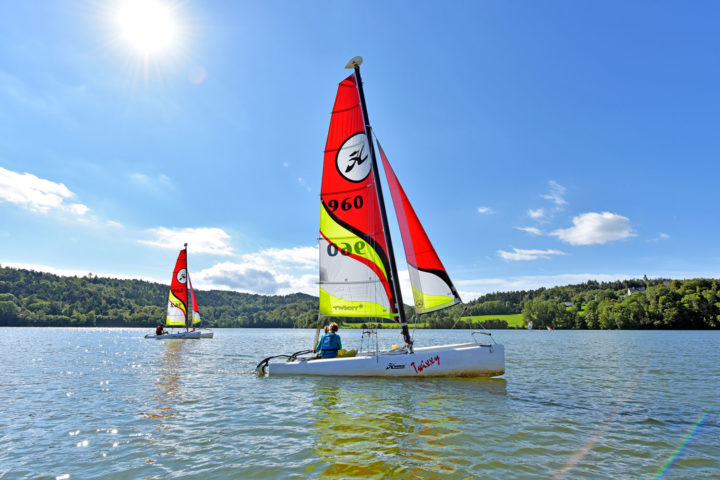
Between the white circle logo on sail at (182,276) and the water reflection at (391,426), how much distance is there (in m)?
46.5

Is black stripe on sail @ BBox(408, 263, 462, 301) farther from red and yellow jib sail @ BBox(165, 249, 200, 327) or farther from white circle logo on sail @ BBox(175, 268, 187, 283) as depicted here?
white circle logo on sail @ BBox(175, 268, 187, 283)

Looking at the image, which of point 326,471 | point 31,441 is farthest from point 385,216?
point 31,441

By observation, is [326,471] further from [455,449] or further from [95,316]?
[95,316]

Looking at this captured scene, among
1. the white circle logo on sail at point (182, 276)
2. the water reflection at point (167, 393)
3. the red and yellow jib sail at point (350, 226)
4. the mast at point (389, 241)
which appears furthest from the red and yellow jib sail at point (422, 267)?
the white circle logo on sail at point (182, 276)

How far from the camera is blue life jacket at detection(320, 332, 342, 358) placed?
16484 mm

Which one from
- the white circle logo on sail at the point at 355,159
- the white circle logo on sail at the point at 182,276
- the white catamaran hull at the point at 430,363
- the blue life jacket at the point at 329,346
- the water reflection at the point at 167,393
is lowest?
the water reflection at the point at 167,393

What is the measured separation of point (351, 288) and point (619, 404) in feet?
33.3

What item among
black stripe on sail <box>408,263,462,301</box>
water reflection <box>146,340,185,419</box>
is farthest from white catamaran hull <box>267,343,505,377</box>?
water reflection <box>146,340,185,419</box>

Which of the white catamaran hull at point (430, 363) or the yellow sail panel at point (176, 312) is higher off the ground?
the yellow sail panel at point (176, 312)

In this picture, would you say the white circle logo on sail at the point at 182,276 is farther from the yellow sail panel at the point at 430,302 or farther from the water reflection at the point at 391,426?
the yellow sail panel at the point at 430,302

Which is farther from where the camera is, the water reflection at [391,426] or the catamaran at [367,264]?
the catamaran at [367,264]

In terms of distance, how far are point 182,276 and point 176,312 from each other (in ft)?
19.7

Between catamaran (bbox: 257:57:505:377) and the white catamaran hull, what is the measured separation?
37 millimetres

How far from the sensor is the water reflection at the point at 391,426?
22.1ft
